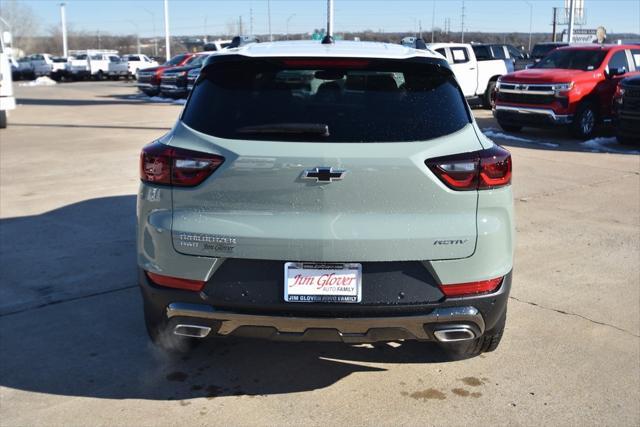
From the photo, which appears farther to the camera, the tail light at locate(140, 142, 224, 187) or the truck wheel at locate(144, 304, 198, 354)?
the truck wheel at locate(144, 304, 198, 354)

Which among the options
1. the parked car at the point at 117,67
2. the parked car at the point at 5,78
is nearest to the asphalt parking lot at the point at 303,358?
the parked car at the point at 5,78

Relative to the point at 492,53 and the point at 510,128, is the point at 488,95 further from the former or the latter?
the point at 510,128

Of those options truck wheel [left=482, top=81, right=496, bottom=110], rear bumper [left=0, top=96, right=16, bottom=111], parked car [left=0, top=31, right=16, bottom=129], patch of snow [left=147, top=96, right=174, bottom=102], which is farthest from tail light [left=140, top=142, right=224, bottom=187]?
patch of snow [left=147, top=96, right=174, bottom=102]

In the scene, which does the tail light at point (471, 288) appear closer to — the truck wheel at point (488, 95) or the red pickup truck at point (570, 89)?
the red pickup truck at point (570, 89)

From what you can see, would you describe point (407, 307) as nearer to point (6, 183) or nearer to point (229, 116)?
point (229, 116)

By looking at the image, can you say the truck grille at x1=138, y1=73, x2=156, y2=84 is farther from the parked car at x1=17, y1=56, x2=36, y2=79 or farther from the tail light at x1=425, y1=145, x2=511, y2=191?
the tail light at x1=425, y1=145, x2=511, y2=191

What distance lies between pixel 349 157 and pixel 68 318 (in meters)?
2.59

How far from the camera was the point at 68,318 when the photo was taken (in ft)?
15.3

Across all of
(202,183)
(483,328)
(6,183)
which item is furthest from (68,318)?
(6,183)

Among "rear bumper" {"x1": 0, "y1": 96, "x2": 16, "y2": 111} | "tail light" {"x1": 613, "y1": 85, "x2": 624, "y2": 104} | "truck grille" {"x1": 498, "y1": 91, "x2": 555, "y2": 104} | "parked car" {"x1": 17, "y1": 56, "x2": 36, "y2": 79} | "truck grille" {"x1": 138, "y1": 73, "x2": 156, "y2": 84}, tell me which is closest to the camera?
"tail light" {"x1": 613, "y1": 85, "x2": 624, "y2": 104}

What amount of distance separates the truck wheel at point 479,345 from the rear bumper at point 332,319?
0.29 m

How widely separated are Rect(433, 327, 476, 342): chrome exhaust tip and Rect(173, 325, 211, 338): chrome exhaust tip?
1.13 metres

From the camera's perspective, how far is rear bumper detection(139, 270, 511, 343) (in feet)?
10.5

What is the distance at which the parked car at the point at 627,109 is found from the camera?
1278 centimetres
